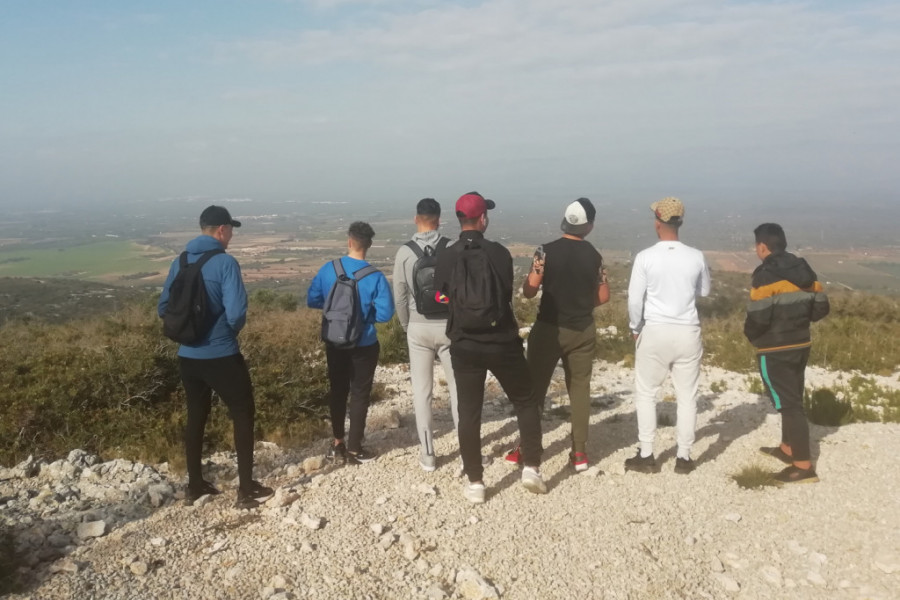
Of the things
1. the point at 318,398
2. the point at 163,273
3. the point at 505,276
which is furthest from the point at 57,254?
the point at 505,276

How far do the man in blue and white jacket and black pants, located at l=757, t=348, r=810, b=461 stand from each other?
300 cm

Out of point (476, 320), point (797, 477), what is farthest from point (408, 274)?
point (797, 477)

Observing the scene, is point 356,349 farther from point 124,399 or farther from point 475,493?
point 124,399

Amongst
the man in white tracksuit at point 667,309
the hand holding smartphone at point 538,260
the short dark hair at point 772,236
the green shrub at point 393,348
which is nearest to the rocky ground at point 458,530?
the man in white tracksuit at point 667,309

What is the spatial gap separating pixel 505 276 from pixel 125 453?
390cm

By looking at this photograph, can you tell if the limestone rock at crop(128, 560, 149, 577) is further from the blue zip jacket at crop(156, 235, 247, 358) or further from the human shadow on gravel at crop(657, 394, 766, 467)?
the human shadow on gravel at crop(657, 394, 766, 467)

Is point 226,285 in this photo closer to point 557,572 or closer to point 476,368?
point 476,368

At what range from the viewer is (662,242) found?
164 inches

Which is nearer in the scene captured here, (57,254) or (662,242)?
(662,242)

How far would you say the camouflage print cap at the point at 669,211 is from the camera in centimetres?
408

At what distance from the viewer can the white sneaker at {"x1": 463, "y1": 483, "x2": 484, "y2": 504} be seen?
4.01 meters

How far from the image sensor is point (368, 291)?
14.2ft

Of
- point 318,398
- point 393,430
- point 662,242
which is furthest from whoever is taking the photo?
point 318,398

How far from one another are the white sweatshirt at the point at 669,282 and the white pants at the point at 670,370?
10cm
